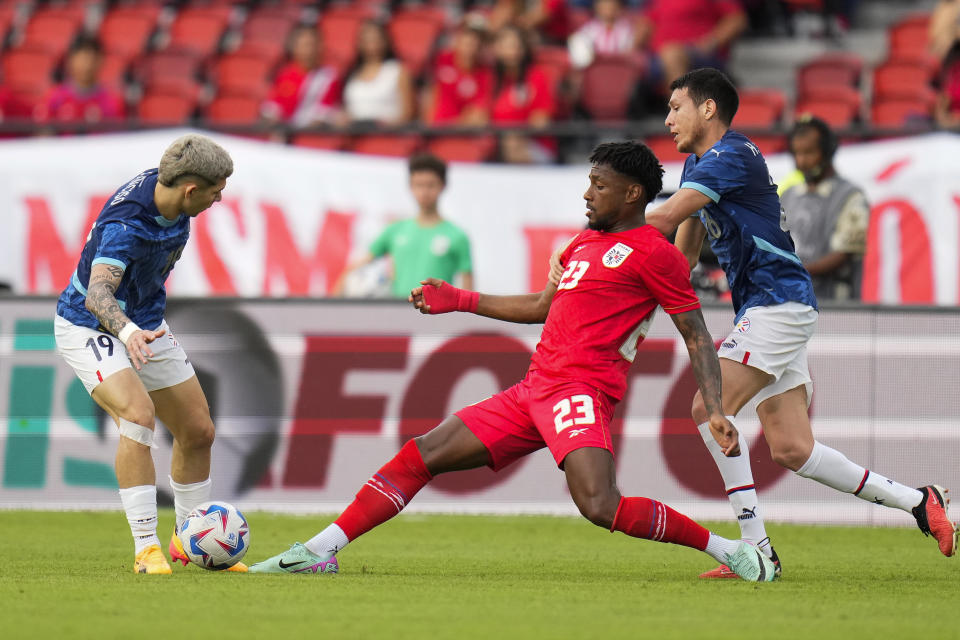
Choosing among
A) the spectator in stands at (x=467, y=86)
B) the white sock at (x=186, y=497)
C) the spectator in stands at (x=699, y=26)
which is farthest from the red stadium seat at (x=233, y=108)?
the white sock at (x=186, y=497)

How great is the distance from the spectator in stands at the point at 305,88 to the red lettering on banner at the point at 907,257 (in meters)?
5.39

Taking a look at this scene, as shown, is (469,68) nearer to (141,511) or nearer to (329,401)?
(329,401)

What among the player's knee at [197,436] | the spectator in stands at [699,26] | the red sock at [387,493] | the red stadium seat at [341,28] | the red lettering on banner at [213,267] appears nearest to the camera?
the red sock at [387,493]

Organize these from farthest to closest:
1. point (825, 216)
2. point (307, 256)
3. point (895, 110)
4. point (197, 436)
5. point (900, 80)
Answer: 1. point (900, 80)
2. point (895, 110)
3. point (307, 256)
4. point (825, 216)
5. point (197, 436)

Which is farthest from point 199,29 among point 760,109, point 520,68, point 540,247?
point 760,109

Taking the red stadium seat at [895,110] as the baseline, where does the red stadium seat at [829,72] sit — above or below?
above

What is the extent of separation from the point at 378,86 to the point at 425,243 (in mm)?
3841

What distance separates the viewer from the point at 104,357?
22.2 feet

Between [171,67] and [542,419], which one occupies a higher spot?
[171,67]

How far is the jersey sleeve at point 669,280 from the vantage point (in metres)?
6.25

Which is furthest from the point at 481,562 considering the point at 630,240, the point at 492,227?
the point at 492,227

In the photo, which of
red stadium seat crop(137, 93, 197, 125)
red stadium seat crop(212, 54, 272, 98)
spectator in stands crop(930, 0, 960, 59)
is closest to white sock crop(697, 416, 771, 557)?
spectator in stands crop(930, 0, 960, 59)

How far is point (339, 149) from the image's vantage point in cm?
1277

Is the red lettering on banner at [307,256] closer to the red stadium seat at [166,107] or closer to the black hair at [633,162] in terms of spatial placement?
the red stadium seat at [166,107]
